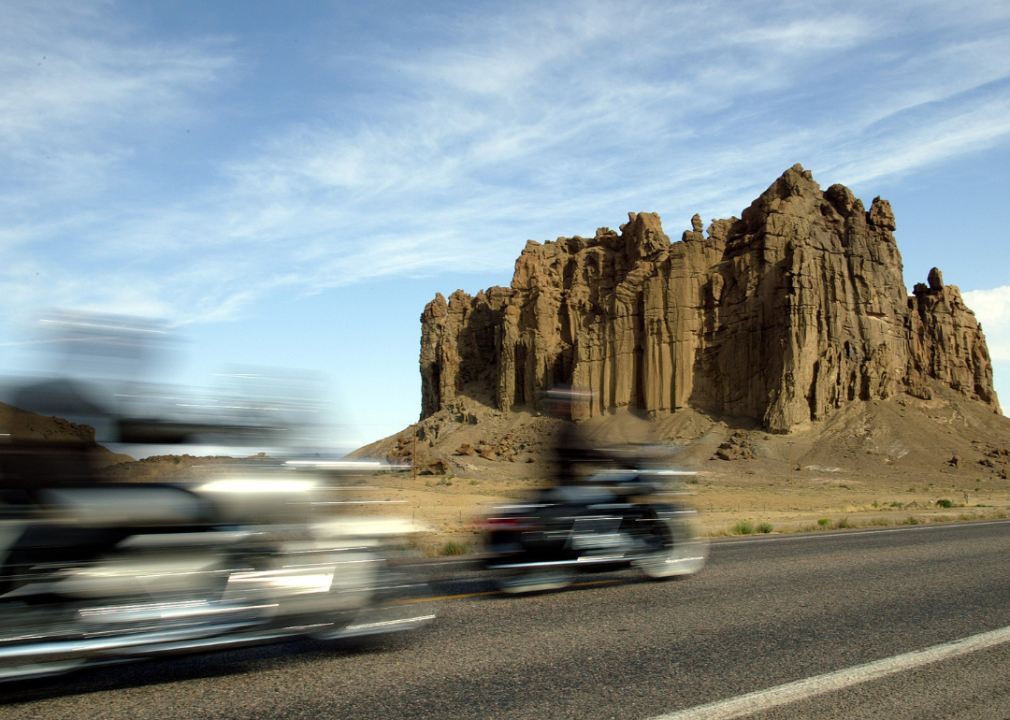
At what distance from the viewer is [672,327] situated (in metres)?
83.9

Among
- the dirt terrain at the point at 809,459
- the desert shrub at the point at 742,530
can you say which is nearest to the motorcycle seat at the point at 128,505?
the desert shrub at the point at 742,530

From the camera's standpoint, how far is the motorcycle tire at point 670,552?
30.3 ft

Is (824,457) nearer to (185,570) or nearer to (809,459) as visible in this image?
(809,459)

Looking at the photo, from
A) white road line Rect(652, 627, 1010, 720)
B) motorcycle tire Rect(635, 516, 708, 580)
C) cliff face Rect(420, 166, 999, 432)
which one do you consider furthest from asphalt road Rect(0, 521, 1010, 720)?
cliff face Rect(420, 166, 999, 432)

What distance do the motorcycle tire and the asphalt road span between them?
0.40 m

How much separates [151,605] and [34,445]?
128 centimetres

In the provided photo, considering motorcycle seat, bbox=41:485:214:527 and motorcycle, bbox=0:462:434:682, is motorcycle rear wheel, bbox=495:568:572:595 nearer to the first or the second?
motorcycle, bbox=0:462:434:682

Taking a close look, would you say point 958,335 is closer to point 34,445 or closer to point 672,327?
point 672,327

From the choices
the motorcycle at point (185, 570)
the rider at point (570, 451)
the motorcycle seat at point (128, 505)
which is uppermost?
the rider at point (570, 451)

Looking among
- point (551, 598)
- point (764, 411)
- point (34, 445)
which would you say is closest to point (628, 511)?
point (551, 598)

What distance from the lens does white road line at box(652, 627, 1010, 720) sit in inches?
173

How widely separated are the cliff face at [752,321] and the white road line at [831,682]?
63.1 meters

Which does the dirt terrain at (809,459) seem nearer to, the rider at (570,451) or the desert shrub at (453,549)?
the desert shrub at (453,549)

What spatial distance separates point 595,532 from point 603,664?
3202 millimetres
